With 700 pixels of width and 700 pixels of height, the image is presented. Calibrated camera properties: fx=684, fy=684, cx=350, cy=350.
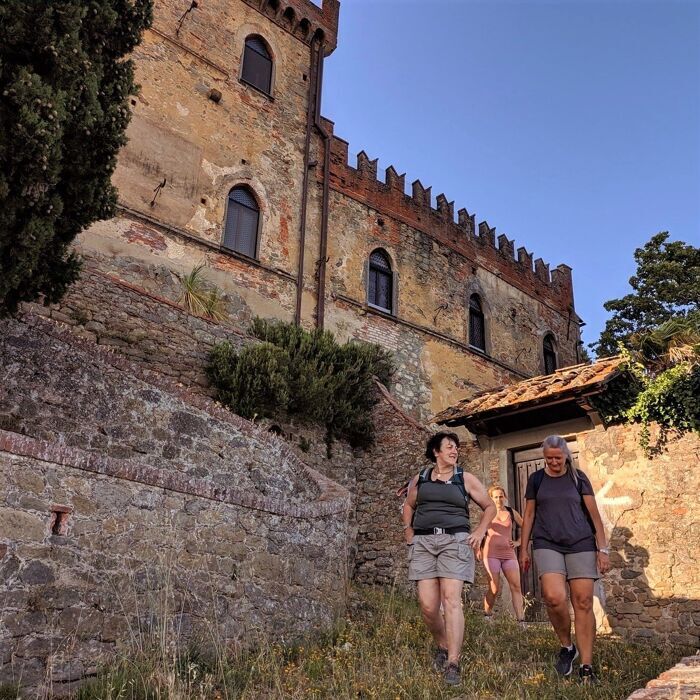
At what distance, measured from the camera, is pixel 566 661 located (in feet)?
16.7

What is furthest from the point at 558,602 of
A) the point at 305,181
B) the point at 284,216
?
the point at 305,181

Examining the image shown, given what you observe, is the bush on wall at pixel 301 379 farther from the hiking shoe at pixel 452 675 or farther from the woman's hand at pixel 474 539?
the hiking shoe at pixel 452 675

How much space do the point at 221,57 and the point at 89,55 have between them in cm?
1038

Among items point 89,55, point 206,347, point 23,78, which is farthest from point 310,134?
point 23,78

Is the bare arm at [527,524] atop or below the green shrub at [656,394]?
below

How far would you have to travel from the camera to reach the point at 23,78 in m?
5.89

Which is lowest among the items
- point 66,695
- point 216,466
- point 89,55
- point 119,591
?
point 66,695

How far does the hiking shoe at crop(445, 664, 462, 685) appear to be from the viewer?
14.9 feet

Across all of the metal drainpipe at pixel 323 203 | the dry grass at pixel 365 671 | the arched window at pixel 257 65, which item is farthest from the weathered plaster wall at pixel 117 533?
the arched window at pixel 257 65

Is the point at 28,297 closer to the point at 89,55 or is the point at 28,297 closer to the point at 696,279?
the point at 89,55

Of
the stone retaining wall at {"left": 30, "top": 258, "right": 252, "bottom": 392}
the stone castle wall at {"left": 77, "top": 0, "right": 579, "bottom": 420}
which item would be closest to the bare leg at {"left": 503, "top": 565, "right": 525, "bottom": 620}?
the stone retaining wall at {"left": 30, "top": 258, "right": 252, "bottom": 392}

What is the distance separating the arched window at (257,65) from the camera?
17.0 meters

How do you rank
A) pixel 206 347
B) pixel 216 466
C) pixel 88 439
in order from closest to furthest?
1. pixel 88 439
2. pixel 216 466
3. pixel 206 347

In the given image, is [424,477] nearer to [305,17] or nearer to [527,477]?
[527,477]
